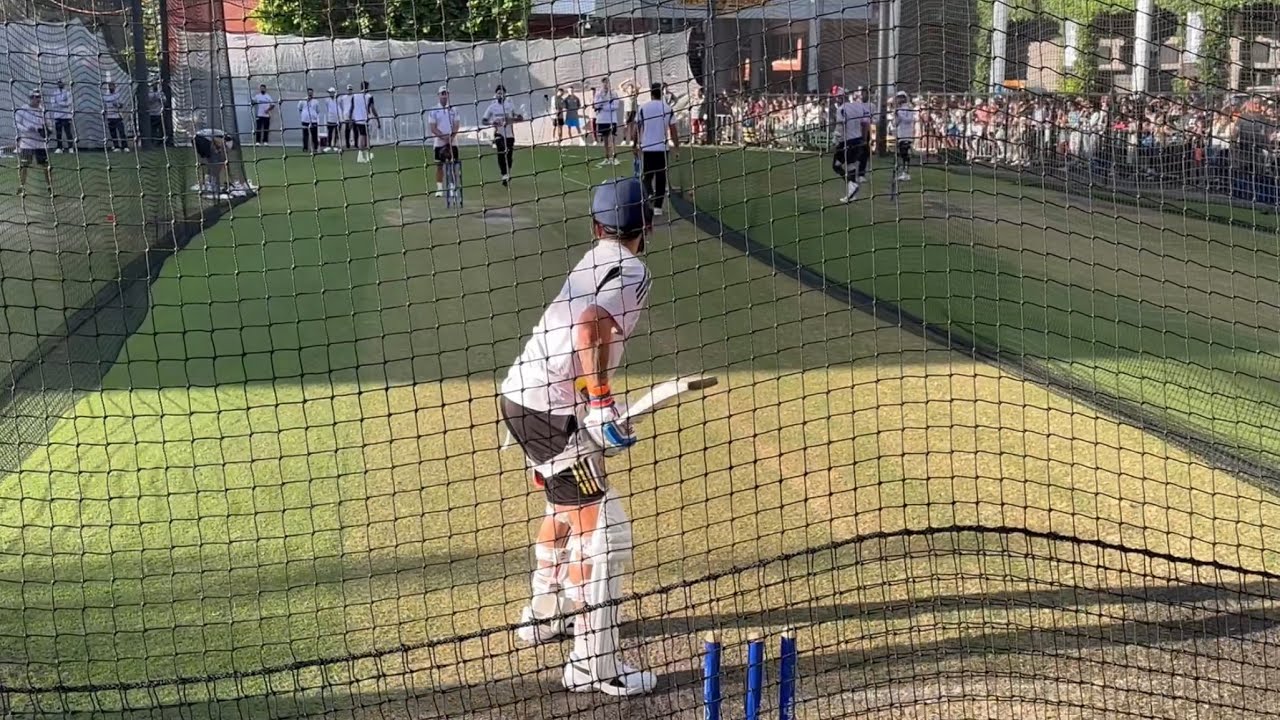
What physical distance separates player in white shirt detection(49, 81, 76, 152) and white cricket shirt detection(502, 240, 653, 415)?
728 cm

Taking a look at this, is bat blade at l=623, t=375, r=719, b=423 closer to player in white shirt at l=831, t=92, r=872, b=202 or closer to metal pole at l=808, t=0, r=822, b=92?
metal pole at l=808, t=0, r=822, b=92

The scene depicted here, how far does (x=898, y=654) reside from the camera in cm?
441

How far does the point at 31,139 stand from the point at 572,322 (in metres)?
7.39

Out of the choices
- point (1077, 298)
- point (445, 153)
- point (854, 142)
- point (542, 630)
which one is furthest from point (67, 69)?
point (1077, 298)

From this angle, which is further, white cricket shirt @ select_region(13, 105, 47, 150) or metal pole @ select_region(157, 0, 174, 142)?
metal pole @ select_region(157, 0, 174, 142)

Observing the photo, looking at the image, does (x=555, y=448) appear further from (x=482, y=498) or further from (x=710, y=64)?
(x=710, y=64)

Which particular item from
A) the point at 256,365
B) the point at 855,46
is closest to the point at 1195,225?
the point at 855,46

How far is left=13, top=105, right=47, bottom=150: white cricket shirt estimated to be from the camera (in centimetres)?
950

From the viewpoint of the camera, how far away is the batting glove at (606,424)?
3941 millimetres

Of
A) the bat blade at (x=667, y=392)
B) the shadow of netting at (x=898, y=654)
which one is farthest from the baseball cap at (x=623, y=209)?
the shadow of netting at (x=898, y=654)

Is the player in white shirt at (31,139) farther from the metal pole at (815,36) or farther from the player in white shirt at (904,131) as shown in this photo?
the player in white shirt at (904,131)

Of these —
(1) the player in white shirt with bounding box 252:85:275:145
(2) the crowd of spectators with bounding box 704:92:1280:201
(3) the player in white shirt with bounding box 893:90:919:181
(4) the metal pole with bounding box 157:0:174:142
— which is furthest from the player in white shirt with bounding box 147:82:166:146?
(3) the player in white shirt with bounding box 893:90:919:181

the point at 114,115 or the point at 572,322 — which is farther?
the point at 114,115

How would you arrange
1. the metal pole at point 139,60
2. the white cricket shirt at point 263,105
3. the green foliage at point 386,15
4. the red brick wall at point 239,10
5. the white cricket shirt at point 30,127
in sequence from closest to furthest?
the green foliage at point 386,15
the white cricket shirt at point 263,105
the red brick wall at point 239,10
the white cricket shirt at point 30,127
the metal pole at point 139,60
